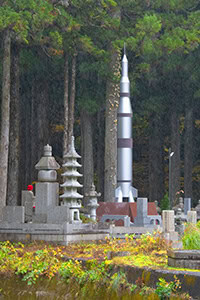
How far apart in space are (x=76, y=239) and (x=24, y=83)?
90.3 ft

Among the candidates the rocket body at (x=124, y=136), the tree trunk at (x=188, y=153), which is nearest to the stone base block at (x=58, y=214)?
the rocket body at (x=124, y=136)

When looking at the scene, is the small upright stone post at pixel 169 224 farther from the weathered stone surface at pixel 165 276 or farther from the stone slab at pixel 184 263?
the stone slab at pixel 184 263

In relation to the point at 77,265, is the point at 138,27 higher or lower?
higher

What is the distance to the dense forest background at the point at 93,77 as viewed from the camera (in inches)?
1385

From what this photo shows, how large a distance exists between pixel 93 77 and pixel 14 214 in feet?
77.3

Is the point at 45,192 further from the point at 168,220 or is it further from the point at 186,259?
the point at 186,259

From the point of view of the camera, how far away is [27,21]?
107 ft

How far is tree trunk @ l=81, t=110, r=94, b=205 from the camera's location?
44.8 metres

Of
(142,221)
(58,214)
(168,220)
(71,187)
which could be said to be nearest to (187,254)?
(168,220)

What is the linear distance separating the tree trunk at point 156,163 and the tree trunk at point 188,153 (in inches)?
81.9

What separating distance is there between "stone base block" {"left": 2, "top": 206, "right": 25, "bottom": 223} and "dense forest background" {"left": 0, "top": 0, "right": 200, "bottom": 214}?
32.4ft

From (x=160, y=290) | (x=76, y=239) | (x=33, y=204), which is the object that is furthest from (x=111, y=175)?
(x=160, y=290)

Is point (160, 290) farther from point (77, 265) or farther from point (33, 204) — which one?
point (33, 204)

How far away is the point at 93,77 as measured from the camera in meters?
45.8
